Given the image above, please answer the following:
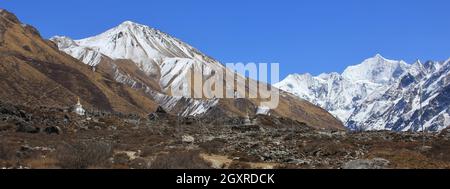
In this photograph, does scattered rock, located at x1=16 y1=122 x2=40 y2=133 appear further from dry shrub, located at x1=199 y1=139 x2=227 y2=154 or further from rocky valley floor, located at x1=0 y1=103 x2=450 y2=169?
dry shrub, located at x1=199 y1=139 x2=227 y2=154

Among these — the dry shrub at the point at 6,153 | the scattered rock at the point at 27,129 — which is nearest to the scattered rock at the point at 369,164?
the dry shrub at the point at 6,153

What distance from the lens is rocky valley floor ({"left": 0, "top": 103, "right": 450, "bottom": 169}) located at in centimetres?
3266

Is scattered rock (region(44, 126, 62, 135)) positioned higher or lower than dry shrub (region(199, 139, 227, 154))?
higher

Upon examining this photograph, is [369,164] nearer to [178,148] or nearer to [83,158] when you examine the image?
[83,158]

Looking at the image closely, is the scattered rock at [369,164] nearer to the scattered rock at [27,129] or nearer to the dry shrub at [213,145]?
the dry shrub at [213,145]

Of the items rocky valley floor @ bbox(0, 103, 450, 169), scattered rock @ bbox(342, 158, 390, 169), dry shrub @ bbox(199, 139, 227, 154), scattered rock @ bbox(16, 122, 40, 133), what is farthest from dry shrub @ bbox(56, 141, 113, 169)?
scattered rock @ bbox(16, 122, 40, 133)

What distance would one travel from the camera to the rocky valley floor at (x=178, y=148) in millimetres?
32656

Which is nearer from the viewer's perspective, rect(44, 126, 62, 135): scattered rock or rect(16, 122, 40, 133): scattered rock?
rect(16, 122, 40, 133): scattered rock

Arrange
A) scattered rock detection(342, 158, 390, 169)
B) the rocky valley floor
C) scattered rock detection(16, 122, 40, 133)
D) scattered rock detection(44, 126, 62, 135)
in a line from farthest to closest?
scattered rock detection(44, 126, 62, 135) < scattered rock detection(16, 122, 40, 133) < the rocky valley floor < scattered rock detection(342, 158, 390, 169)

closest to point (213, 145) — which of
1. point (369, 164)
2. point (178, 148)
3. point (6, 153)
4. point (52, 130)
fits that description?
point (178, 148)

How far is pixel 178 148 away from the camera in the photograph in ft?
166

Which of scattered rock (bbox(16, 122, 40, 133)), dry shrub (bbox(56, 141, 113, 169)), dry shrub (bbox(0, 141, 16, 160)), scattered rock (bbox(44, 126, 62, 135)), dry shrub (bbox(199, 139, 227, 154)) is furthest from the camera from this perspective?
scattered rock (bbox(44, 126, 62, 135))
